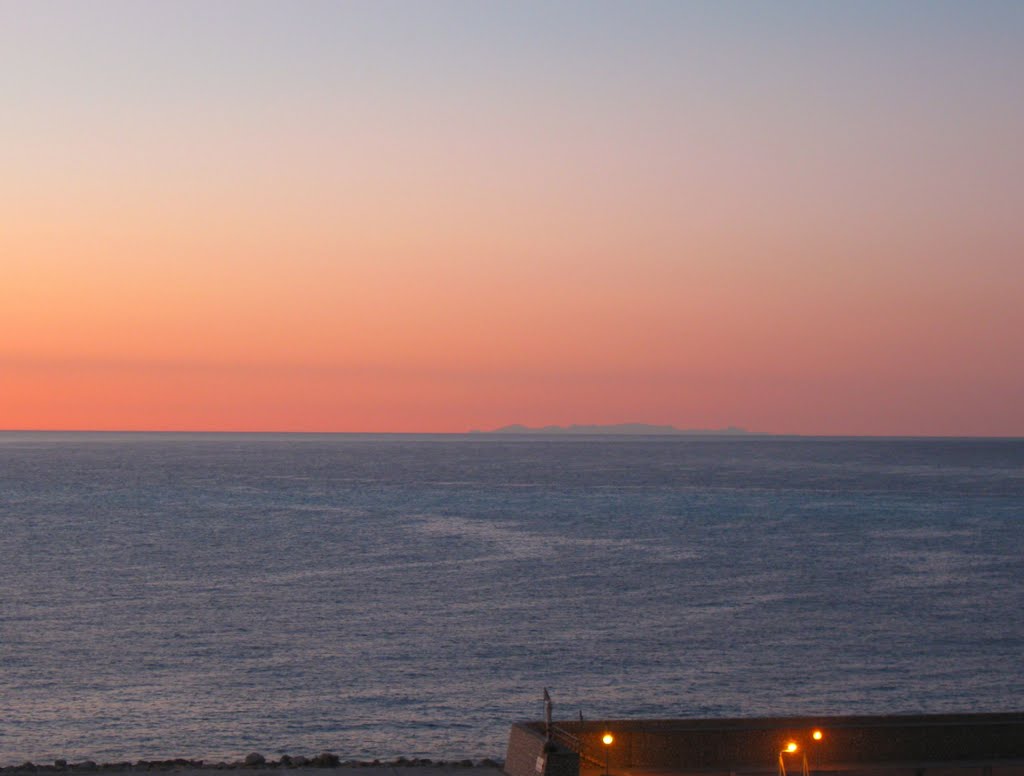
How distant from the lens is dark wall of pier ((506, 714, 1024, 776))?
2069cm

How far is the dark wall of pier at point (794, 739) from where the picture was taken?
20.7m

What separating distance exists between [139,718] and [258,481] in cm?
13646

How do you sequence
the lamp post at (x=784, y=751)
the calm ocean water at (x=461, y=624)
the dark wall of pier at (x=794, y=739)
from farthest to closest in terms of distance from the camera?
the calm ocean water at (x=461, y=624)
the dark wall of pier at (x=794, y=739)
the lamp post at (x=784, y=751)

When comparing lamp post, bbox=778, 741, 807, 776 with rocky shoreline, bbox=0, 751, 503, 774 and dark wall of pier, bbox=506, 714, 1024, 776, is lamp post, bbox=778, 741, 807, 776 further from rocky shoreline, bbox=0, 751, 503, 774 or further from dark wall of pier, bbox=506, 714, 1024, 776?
rocky shoreline, bbox=0, 751, 503, 774

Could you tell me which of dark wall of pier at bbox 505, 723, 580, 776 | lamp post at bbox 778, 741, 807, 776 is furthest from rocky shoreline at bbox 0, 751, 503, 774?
lamp post at bbox 778, 741, 807, 776

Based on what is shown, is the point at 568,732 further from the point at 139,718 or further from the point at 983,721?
the point at 139,718

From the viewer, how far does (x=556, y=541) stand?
284 ft

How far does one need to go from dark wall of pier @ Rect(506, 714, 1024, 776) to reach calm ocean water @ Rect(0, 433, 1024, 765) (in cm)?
1074

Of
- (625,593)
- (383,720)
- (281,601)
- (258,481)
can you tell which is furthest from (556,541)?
(258,481)

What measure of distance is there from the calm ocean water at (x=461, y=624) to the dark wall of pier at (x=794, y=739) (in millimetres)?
10737

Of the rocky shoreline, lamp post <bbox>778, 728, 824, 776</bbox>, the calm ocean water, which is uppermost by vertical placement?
lamp post <bbox>778, 728, 824, 776</bbox>

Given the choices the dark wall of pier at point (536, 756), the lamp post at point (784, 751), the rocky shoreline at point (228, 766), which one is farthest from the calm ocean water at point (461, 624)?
the lamp post at point (784, 751)

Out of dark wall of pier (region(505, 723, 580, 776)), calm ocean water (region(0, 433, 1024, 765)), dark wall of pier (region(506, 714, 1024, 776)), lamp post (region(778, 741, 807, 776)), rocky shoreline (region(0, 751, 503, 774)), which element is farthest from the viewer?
calm ocean water (region(0, 433, 1024, 765))

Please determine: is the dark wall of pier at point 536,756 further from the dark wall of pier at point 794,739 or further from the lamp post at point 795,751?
the lamp post at point 795,751
